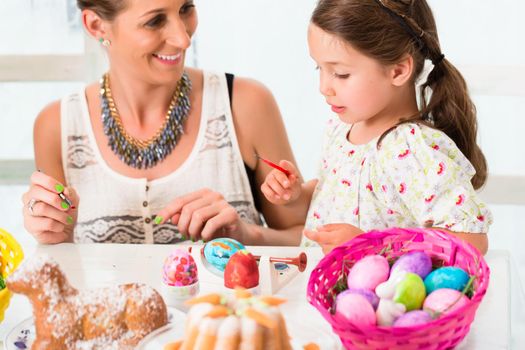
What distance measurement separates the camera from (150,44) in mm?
1773

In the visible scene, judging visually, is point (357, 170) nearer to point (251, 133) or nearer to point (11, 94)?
point (251, 133)

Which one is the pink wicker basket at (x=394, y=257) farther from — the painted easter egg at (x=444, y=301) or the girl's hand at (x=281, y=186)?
the girl's hand at (x=281, y=186)

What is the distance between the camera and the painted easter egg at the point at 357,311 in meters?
1.04

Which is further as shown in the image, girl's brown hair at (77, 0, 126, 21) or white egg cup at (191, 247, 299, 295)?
girl's brown hair at (77, 0, 126, 21)

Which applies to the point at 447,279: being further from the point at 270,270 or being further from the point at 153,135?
the point at 153,135

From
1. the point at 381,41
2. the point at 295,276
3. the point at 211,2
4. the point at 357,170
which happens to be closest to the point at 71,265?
A: the point at 295,276

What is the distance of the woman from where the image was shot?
180 cm

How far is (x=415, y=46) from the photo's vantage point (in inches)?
61.5

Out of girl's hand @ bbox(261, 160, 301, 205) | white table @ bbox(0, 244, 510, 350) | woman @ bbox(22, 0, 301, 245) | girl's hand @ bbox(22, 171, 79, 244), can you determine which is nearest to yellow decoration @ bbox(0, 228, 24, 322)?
white table @ bbox(0, 244, 510, 350)

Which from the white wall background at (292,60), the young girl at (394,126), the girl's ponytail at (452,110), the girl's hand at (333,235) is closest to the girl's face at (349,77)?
the young girl at (394,126)

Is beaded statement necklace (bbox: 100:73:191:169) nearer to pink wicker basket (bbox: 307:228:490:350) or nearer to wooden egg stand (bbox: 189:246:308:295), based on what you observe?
wooden egg stand (bbox: 189:246:308:295)

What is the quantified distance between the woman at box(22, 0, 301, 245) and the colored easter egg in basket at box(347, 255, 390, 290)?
61 centimetres

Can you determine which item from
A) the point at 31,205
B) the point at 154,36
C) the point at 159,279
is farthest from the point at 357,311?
the point at 154,36

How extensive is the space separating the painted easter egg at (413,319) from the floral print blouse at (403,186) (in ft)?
1.28
